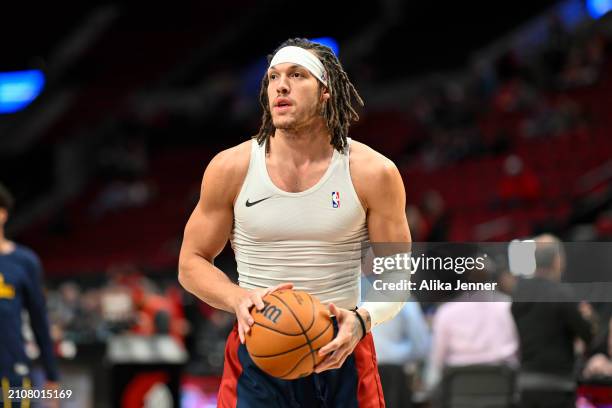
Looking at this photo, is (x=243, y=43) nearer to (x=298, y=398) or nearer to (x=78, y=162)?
(x=78, y=162)

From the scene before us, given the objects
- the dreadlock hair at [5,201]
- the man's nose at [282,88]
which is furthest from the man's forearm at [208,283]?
the dreadlock hair at [5,201]

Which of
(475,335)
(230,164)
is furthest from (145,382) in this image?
(230,164)

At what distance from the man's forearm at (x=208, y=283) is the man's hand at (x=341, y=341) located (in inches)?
13.7

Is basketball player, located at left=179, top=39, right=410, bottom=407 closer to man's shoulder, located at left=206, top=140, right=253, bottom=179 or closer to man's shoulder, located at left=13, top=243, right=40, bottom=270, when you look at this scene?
man's shoulder, located at left=206, top=140, right=253, bottom=179

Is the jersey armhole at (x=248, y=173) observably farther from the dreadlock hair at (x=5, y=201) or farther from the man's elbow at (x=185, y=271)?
the dreadlock hair at (x=5, y=201)

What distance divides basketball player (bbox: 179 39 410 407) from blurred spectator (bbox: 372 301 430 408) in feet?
12.0

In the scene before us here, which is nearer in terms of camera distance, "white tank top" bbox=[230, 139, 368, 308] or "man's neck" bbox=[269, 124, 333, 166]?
"white tank top" bbox=[230, 139, 368, 308]

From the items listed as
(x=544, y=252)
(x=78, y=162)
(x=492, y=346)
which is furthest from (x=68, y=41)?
(x=544, y=252)

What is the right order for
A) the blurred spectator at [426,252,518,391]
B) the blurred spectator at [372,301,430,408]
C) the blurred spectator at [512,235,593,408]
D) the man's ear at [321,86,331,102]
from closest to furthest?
1. the man's ear at [321,86,331,102]
2. the blurred spectator at [512,235,593,408]
3. the blurred spectator at [426,252,518,391]
4. the blurred spectator at [372,301,430,408]

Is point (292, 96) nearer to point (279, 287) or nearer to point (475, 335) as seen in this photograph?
point (279, 287)

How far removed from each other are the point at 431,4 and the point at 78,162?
36.8 feet

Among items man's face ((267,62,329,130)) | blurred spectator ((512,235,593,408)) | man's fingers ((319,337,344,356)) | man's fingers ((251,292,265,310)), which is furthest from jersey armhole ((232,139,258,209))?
blurred spectator ((512,235,593,408))

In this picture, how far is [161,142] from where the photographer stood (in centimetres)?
2778

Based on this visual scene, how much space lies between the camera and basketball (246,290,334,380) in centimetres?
297
